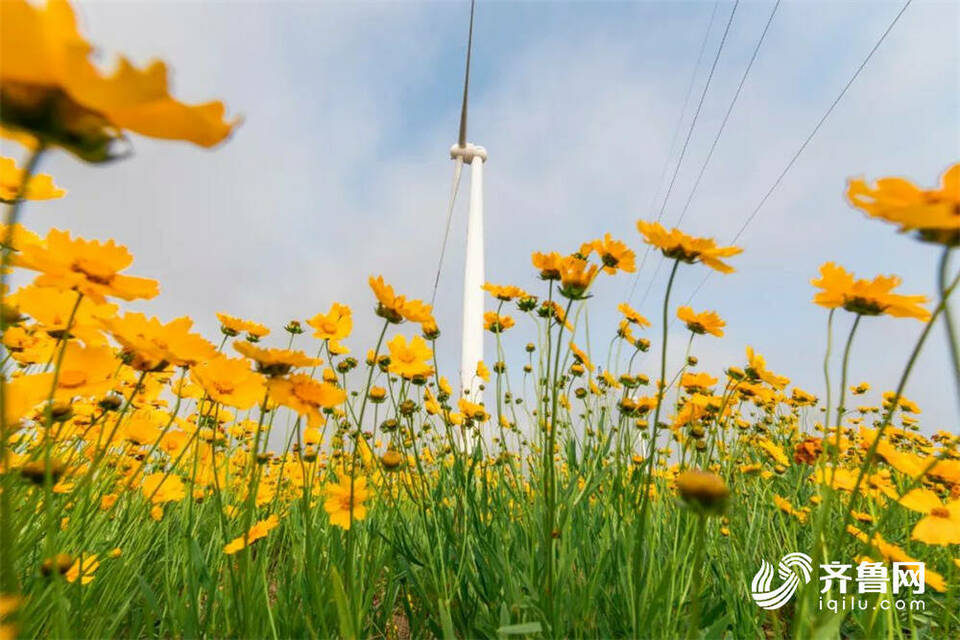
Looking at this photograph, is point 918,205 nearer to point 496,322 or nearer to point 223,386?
point 223,386

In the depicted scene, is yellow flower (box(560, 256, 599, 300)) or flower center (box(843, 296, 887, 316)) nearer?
flower center (box(843, 296, 887, 316))

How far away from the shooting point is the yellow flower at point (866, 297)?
71cm

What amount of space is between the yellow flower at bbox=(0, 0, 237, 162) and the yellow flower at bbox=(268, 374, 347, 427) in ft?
1.25

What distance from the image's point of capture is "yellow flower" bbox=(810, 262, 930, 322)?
715 mm

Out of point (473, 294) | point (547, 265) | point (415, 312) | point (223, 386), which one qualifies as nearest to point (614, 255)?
point (547, 265)

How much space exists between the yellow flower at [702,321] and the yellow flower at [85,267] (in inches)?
45.3

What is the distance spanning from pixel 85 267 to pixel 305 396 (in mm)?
358

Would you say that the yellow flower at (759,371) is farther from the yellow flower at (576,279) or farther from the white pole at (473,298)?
the white pole at (473,298)

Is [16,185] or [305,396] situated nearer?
[305,396]

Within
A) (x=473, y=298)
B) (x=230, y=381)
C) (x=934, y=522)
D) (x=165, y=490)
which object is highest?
(x=473, y=298)

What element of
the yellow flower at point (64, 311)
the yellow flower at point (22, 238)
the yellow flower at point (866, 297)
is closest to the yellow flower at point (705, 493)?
the yellow flower at point (866, 297)

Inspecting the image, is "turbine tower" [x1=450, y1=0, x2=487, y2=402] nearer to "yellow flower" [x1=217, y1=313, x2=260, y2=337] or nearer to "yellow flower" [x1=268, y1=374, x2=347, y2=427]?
"yellow flower" [x1=217, y1=313, x2=260, y2=337]

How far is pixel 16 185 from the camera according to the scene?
94cm

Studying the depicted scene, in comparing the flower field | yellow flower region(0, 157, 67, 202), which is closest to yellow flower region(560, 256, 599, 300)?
the flower field
